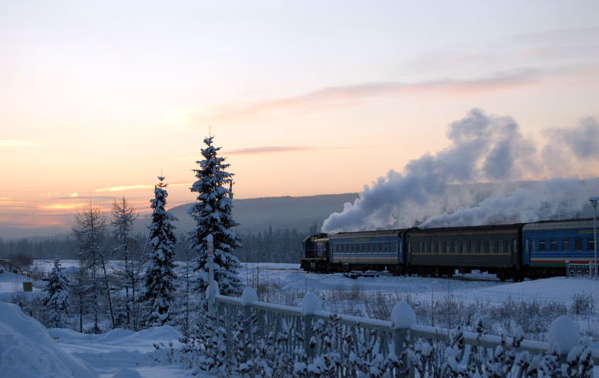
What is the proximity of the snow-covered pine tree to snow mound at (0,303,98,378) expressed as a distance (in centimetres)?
3780

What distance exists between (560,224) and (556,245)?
1.03 metres

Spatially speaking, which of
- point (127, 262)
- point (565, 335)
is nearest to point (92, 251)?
point (127, 262)

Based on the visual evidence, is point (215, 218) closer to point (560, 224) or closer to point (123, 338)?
point (123, 338)

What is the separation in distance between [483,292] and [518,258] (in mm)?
6968

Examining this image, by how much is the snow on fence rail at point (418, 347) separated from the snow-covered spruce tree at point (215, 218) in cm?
1646

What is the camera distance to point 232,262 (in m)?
26.5

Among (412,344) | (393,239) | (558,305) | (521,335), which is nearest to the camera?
(521,335)

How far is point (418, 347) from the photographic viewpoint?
5.19 meters

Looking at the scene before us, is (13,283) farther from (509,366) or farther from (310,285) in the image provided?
(509,366)

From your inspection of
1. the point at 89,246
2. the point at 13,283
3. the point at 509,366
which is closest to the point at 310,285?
the point at 89,246

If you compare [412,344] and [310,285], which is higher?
[412,344]

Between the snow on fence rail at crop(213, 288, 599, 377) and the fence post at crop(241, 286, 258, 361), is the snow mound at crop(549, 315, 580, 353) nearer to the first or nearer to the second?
the snow on fence rail at crop(213, 288, 599, 377)

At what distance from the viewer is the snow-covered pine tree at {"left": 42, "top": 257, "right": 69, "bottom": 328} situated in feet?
140

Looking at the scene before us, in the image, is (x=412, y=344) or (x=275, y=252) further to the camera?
(x=275, y=252)
